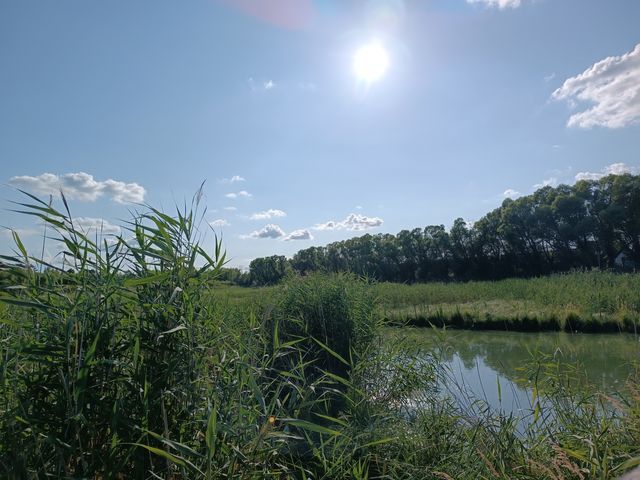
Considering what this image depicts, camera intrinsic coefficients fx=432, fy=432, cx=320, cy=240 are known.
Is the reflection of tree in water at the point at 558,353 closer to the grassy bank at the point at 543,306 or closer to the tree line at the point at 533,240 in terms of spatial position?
the grassy bank at the point at 543,306

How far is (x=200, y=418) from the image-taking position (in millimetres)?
1729

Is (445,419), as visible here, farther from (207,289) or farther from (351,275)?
(351,275)

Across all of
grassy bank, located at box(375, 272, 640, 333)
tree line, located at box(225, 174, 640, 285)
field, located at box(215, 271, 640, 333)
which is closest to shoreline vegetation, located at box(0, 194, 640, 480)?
field, located at box(215, 271, 640, 333)

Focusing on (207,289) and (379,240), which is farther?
(379,240)

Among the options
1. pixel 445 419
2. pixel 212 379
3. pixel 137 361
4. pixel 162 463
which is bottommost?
pixel 445 419

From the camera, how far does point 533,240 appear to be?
29938 mm

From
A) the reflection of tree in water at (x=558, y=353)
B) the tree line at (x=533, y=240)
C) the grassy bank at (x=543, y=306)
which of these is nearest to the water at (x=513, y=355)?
the reflection of tree in water at (x=558, y=353)

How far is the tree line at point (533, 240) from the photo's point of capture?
26.5 m

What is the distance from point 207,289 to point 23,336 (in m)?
0.80

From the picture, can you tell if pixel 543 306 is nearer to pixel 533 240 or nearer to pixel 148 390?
pixel 148 390

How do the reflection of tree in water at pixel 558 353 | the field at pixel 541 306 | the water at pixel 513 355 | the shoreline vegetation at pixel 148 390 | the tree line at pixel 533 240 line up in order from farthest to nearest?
the tree line at pixel 533 240 < the field at pixel 541 306 < the reflection of tree in water at pixel 558 353 < the water at pixel 513 355 < the shoreline vegetation at pixel 148 390

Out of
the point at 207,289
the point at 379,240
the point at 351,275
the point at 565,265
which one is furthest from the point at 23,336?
the point at 379,240

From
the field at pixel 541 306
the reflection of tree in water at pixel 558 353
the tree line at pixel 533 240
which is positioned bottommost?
the reflection of tree in water at pixel 558 353

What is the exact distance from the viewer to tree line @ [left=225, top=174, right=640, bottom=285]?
1044 inches
